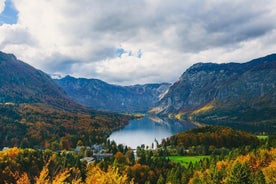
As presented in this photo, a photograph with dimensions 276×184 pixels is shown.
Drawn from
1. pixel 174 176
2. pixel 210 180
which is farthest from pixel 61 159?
pixel 210 180

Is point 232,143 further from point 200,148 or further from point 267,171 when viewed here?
point 267,171

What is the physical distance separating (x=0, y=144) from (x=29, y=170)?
91766 millimetres

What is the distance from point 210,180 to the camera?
74.6 metres

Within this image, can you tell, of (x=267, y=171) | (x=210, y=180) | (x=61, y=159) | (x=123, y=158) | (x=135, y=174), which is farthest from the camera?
(x=123, y=158)

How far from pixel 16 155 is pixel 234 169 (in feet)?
283

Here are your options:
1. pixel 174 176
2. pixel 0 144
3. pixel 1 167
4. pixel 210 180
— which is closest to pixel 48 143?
pixel 0 144

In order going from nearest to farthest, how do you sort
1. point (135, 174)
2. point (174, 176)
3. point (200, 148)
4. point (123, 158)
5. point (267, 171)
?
point (267, 171)
point (174, 176)
point (135, 174)
point (123, 158)
point (200, 148)

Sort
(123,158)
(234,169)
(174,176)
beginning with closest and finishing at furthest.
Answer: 1. (234,169)
2. (174,176)
3. (123,158)

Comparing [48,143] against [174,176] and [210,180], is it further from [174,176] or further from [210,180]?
[210,180]

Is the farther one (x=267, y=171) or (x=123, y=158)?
(x=123, y=158)

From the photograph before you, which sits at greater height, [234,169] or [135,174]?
[234,169]

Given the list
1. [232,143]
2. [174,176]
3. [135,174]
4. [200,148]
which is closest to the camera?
[174,176]

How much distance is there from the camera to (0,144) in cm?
19212

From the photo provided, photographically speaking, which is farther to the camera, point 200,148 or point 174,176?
point 200,148
